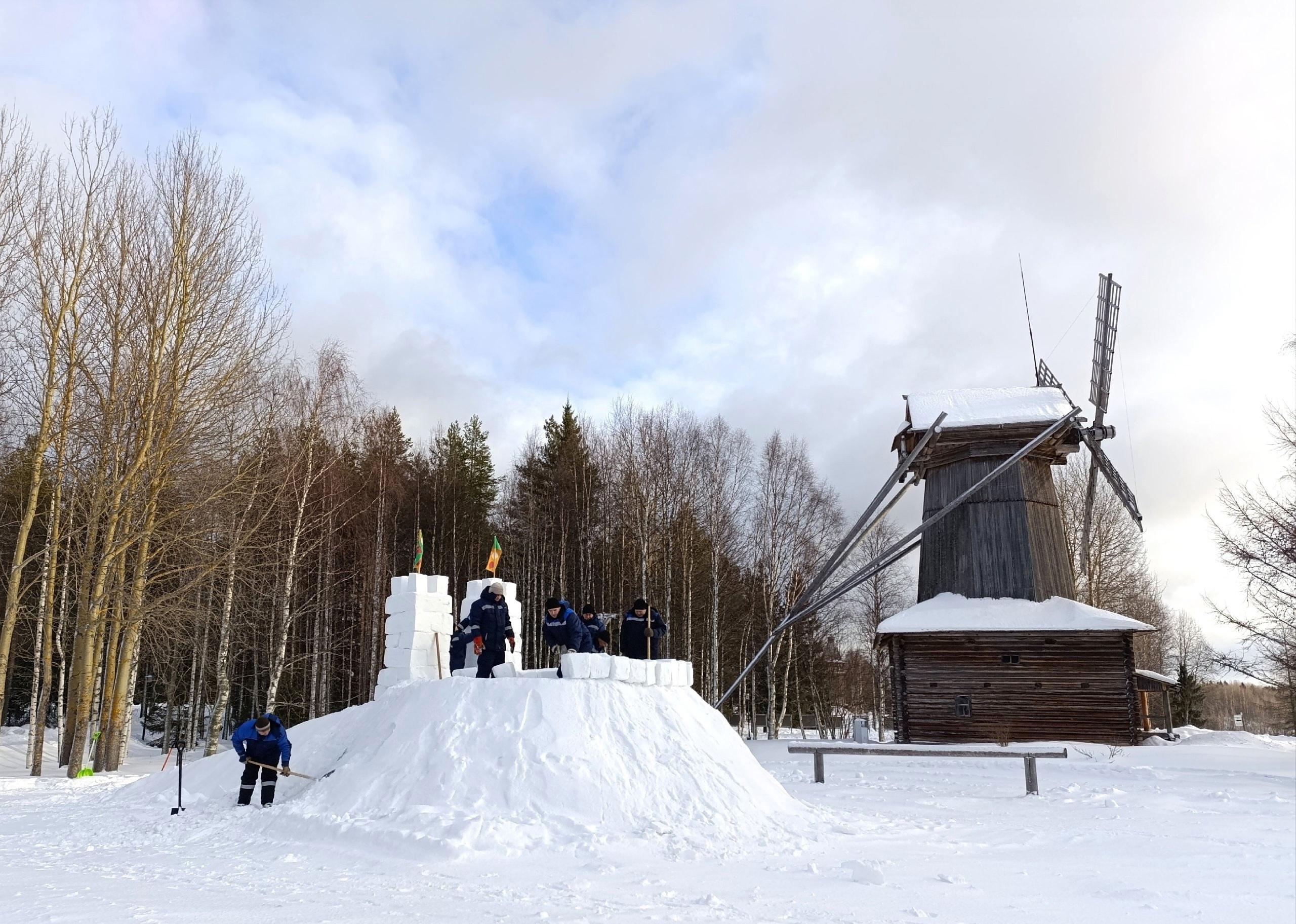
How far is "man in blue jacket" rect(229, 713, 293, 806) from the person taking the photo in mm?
10992

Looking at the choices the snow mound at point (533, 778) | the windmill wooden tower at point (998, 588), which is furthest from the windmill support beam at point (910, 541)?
the snow mound at point (533, 778)

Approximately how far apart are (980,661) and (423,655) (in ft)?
48.7

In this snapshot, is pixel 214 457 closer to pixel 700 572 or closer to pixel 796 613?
pixel 796 613

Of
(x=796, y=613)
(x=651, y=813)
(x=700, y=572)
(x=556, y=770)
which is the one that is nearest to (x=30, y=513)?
(x=556, y=770)

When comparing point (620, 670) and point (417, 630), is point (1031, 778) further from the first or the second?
point (417, 630)

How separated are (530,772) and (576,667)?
4.97ft

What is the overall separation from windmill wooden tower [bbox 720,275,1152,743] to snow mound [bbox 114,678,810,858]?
10426mm

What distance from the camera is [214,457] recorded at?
1814cm

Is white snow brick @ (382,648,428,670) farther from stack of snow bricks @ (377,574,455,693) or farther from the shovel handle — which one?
the shovel handle

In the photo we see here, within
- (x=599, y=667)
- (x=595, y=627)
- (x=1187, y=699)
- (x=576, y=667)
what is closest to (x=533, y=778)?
(x=576, y=667)

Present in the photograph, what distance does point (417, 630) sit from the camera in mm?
13102

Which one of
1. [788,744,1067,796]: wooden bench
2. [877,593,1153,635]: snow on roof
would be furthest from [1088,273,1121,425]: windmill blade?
[788,744,1067,796]: wooden bench

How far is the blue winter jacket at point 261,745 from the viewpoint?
36.1ft

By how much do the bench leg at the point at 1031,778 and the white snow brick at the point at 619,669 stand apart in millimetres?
6276
